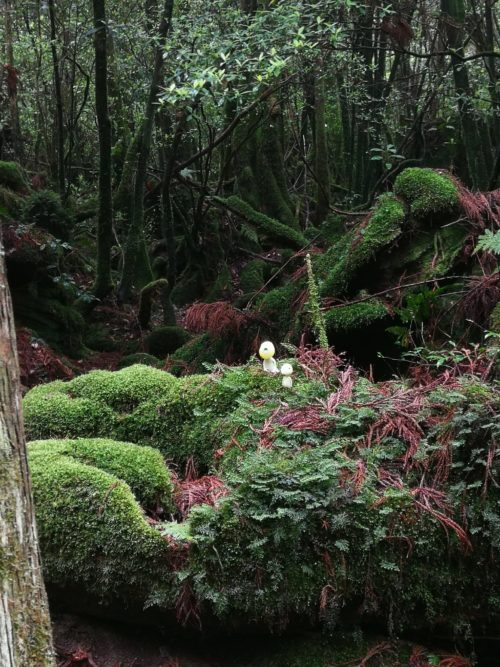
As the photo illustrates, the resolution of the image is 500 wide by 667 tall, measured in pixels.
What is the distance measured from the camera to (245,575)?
298cm

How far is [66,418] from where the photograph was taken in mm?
4660

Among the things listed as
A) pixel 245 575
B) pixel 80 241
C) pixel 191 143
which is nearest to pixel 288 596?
pixel 245 575

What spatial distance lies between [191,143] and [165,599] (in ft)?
45.6

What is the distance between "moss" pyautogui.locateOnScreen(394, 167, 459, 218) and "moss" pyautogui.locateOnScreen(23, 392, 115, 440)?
12.6 feet

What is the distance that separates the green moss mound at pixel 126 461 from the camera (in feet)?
12.2

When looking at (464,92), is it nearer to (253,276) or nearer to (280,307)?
(253,276)

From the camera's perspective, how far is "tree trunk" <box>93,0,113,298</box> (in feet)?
30.4

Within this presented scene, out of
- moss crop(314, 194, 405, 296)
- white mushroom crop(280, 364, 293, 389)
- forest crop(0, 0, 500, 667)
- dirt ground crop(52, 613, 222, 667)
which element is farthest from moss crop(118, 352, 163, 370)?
dirt ground crop(52, 613, 222, 667)

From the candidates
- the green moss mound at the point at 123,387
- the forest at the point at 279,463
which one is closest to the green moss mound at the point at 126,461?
the forest at the point at 279,463

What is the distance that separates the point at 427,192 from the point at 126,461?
170 inches

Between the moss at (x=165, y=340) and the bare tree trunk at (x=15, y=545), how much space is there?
24.4 ft

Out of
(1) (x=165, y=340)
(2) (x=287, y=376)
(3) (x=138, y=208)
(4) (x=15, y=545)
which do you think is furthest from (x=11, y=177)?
(4) (x=15, y=545)

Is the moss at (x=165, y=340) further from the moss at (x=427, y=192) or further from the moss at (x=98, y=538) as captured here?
the moss at (x=98, y=538)

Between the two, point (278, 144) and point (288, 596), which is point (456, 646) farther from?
point (278, 144)
